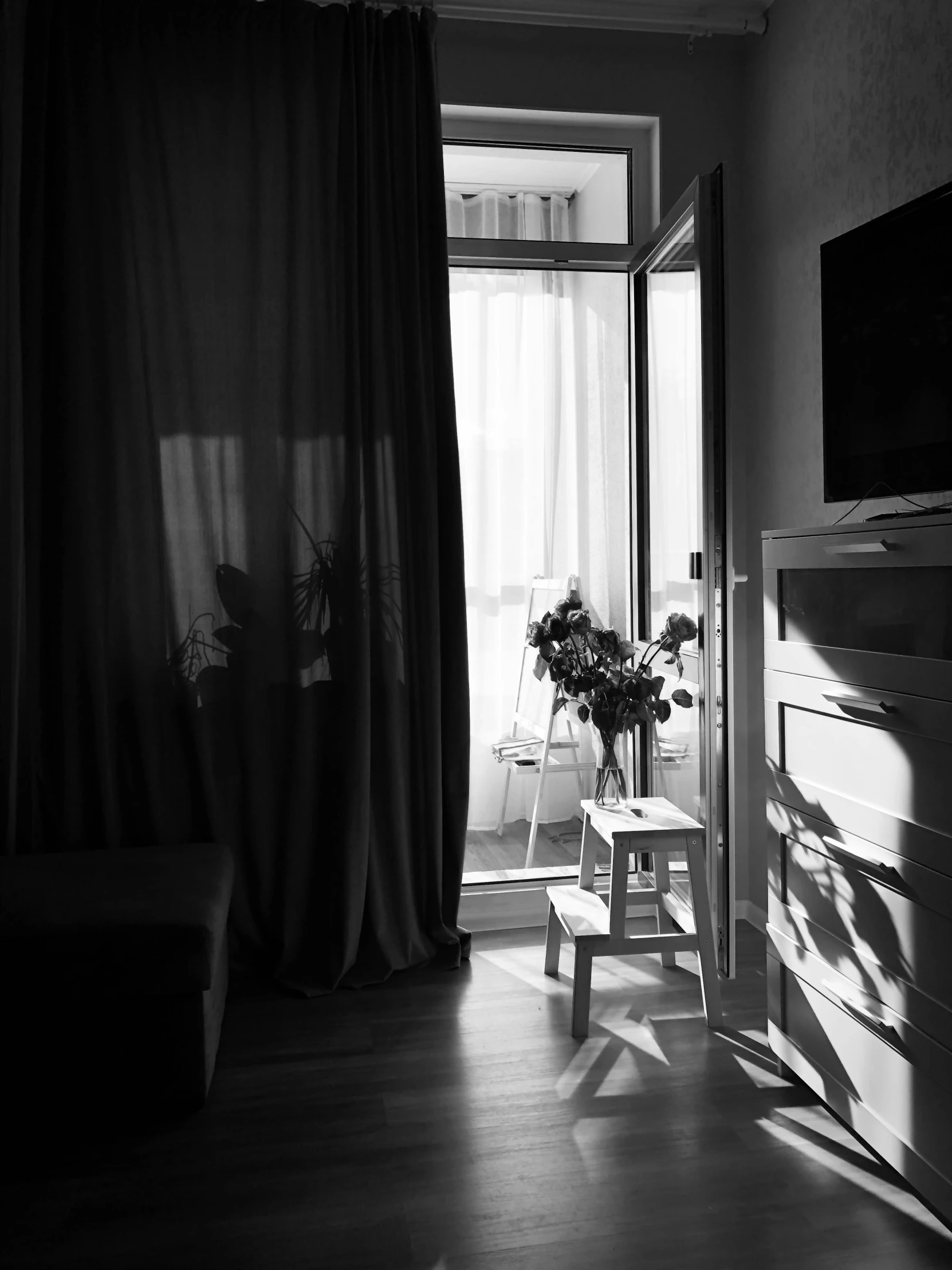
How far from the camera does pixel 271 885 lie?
293 cm

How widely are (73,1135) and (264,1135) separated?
396mm

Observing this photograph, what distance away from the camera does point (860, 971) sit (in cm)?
188

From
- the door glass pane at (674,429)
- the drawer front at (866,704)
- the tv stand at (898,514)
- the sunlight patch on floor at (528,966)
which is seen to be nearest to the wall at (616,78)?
the door glass pane at (674,429)

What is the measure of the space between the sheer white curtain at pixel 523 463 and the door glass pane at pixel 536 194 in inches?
21.6

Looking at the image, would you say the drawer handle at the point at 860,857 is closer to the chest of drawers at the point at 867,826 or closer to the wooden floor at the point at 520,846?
the chest of drawers at the point at 867,826

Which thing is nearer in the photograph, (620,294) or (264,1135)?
(264,1135)

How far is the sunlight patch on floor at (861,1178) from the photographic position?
1765 millimetres

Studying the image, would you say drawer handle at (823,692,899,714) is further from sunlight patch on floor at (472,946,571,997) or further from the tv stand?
sunlight patch on floor at (472,946,571,997)

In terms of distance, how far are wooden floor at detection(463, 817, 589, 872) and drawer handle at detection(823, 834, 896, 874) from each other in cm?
188

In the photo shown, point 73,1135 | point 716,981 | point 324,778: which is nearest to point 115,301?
point 324,778

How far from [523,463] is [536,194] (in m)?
1.08

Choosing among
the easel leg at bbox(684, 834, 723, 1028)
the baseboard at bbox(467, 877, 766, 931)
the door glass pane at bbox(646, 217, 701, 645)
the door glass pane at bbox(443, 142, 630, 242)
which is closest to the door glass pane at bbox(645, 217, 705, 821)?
the door glass pane at bbox(646, 217, 701, 645)

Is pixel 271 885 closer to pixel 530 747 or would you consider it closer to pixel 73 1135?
pixel 73 1135

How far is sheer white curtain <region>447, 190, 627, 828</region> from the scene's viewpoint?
160 inches
